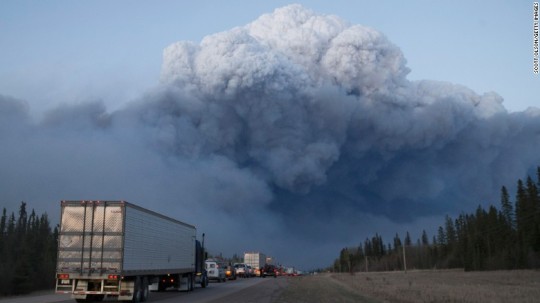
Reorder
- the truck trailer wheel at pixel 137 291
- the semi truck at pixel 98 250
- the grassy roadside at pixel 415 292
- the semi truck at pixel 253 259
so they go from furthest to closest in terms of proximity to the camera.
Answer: the semi truck at pixel 253 259
the grassy roadside at pixel 415 292
the truck trailer wheel at pixel 137 291
the semi truck at pixel 98 250

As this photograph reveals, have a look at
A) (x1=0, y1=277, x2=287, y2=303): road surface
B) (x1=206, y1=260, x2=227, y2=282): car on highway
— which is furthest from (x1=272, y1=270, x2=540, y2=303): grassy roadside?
(x1=206, y1=260, x2=227, y2=282): car on highway

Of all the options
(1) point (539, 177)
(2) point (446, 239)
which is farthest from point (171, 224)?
(2) point (446, 239)

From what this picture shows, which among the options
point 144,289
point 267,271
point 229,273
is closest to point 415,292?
point 144,289

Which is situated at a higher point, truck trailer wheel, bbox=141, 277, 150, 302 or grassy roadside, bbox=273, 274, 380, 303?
truck trailer wheel, bbox=141, 277, 150, 302

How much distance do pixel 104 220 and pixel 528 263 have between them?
93828 mm

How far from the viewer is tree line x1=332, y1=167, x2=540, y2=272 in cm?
10088

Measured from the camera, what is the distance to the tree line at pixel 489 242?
100875mm

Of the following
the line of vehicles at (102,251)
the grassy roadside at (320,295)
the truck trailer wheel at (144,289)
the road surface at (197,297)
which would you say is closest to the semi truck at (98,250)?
the line of vehicles at (102,251)

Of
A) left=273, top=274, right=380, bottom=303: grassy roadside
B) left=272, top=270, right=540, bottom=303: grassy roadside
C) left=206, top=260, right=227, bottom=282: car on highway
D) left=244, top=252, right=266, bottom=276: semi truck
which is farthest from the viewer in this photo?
left=244, top=252, right=266, bottom=276: semi truck

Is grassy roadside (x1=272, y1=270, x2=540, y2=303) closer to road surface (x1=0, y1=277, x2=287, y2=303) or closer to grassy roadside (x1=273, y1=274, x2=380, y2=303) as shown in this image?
grassy roadside (x1=273, y1=274, x2=380, y2=303)

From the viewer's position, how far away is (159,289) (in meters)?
39.6

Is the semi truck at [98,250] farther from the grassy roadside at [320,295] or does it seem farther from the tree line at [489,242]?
the tree line at [489,242]

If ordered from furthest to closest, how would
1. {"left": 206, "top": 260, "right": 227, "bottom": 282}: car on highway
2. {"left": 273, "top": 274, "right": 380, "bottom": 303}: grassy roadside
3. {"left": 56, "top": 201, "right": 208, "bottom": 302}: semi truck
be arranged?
{"left": 206, "top": 260, "right": 227, "bottom": 282}: car on highway, {"left": 273, "top": 274, "right": 380, "bottom": 303}: grassy roadside, {"left": 56, "top": 201, "right": 208, "bottom": 302}: semi truck

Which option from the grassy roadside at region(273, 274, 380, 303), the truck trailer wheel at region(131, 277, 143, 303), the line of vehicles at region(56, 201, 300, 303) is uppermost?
the line of vehicles at region(56, 201, 300, 303)
